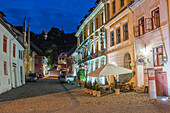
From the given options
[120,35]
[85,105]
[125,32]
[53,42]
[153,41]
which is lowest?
[85,105]

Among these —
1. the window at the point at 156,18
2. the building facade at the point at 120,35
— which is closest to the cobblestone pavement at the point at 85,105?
the window at the point at 156,18

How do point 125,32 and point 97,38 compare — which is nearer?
point 125,32

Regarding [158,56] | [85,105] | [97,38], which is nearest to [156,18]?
[158,56]

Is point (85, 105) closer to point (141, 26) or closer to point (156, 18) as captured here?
point (156, 18)

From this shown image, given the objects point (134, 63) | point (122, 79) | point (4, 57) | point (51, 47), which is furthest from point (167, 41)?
point (51, 47)

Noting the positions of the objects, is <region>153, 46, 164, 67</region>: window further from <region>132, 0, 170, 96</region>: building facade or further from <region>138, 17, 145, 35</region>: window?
<region>138, 17, 145, 35</region>: window

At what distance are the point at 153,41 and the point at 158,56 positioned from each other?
1.24 meters

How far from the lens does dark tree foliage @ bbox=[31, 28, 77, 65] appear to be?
85.8 m

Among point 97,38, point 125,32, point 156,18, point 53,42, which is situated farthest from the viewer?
point 53,42

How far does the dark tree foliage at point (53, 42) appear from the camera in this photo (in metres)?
85.8

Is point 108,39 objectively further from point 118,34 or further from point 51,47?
point 51,47

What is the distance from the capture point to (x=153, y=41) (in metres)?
15.2

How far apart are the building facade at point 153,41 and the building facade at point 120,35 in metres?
1.16

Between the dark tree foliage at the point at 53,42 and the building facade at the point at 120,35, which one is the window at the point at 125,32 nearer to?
the building facade at the point at 120,35
